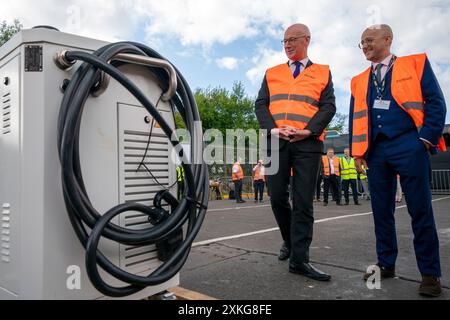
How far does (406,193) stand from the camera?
2.21 meters

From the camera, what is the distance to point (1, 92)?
5.31ft

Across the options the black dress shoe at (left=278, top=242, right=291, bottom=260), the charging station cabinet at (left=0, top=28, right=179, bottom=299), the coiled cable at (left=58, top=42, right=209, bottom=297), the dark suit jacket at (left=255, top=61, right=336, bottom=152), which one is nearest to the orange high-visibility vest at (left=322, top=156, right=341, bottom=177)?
the black dress shoe at (left=278, top=242, right=291, bottom=260)

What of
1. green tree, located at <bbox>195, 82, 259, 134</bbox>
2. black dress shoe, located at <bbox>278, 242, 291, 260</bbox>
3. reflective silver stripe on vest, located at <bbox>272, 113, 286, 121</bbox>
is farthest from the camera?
green tree, located at <bbox>195, 82, 259, 134</bbox>

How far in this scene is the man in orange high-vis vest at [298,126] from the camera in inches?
98.1

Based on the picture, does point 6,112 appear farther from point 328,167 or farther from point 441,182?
point 441,182

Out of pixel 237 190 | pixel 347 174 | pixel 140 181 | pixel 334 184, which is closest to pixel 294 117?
pixel 140 181

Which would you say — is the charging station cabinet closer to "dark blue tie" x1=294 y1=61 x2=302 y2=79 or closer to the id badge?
"dark blue tie" x1=294 y1=61 x2=302 y2=79

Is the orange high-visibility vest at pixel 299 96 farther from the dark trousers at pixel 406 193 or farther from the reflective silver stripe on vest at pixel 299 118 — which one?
the dark trousers at pixel 406 193

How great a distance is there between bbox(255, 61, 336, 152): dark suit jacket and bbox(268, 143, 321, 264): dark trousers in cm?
5

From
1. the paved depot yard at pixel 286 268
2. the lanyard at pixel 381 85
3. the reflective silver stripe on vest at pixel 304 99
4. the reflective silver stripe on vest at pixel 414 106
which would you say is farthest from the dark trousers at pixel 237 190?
the reflective silver stripe on vest at pixel 414 106

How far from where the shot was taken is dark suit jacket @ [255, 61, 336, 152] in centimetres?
252

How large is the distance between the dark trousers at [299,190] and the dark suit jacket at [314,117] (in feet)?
0.18

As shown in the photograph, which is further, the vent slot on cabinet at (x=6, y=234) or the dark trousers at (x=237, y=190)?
the dark trousers at (x=237, y=190)
